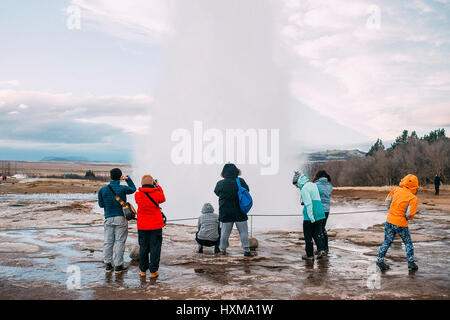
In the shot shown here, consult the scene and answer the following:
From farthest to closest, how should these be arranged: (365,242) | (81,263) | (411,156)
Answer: (411,156)
(365,242)
(81,263)

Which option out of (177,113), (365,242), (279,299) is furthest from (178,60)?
(279,299)

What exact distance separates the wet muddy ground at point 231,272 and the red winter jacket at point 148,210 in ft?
2.88

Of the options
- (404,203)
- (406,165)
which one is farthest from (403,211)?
(406,165)

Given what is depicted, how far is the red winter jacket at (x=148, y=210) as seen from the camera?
6.29 meters

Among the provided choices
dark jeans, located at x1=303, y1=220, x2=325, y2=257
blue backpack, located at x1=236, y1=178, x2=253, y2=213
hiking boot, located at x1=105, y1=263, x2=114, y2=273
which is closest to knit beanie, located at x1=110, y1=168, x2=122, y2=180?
hiking boot, located at x1=105, y1=263, x2=114, y2=273

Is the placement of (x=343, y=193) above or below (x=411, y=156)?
below

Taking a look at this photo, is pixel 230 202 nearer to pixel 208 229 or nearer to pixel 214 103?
pixel 208 229

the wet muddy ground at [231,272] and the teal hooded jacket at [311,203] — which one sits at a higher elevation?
the teal hooded jacket at [311,203]

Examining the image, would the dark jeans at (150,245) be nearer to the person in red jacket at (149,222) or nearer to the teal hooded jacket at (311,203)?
the person in red jacket at (149,222)

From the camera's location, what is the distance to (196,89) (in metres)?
22.3

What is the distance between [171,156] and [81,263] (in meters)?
12.6

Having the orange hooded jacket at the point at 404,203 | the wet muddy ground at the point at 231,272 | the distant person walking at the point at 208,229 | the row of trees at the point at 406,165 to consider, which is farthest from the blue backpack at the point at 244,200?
the row of trees at the point at 406,165

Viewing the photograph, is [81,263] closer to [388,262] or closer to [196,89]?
[388,262]

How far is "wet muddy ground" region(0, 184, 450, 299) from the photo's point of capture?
17.6ft
